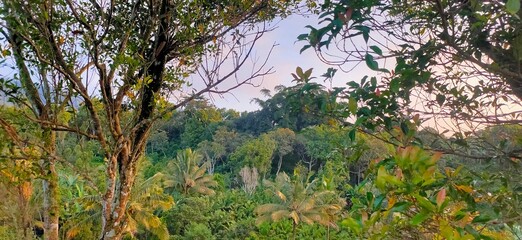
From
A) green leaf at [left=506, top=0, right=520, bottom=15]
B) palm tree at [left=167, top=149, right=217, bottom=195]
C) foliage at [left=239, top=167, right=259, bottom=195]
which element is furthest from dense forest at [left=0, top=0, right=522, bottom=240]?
foliage at [left=239, top=167, right=259, bottom=195]

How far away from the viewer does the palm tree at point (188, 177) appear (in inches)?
820

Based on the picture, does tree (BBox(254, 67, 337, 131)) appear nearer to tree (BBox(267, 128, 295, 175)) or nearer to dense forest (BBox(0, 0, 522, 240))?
dense forest (BBox(0, 0, 522, 240))

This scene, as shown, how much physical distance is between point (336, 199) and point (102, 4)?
16.0 m

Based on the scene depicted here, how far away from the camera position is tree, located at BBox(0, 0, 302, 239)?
6.85 ft

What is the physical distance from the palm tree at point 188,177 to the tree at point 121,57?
18429 millimetres

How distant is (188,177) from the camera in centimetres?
2095

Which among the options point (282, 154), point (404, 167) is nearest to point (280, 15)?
point (404, 167)

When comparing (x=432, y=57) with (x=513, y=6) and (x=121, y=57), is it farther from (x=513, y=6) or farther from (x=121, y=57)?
(x=121, y=57)

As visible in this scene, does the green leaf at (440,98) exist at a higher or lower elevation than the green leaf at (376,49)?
lower

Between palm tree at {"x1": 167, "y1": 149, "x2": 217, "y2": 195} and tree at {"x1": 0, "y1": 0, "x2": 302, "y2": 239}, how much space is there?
18.4m

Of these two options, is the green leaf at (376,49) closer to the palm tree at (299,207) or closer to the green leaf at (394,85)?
the green leaf at (394,85)

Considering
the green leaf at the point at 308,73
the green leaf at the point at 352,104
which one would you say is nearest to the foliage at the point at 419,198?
the green leaf at the point at 352,104

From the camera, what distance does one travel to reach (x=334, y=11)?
0.97 metres

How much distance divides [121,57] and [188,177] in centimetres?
1950
